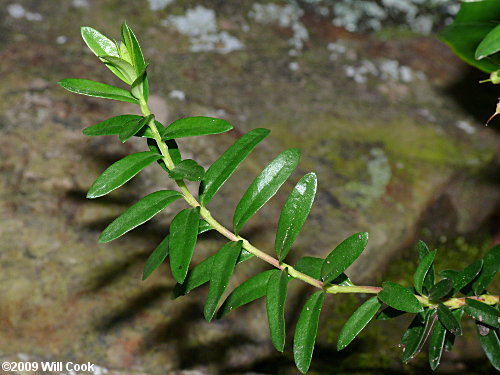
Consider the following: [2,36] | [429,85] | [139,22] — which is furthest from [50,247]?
[429,85]

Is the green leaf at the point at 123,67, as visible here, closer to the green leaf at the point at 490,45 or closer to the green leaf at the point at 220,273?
the green leaf at the point at 220,273

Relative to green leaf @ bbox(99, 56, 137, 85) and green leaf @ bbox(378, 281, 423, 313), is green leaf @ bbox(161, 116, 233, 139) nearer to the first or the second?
green leaf @ bbox(99, 56, 137, 85)

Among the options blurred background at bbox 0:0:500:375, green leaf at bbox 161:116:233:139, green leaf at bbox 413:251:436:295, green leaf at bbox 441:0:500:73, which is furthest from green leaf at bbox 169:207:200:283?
green leaf at bbox 441:0:500:73

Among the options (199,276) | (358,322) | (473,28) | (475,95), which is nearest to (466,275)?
(358,322)

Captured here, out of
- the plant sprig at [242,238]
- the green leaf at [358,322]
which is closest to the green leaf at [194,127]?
the plant sprig at [242,238]

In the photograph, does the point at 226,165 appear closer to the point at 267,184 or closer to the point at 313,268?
the point at 267,184

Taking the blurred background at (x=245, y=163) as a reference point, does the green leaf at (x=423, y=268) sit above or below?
above
